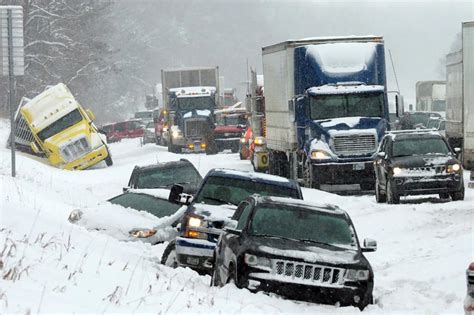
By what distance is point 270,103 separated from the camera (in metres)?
34.1

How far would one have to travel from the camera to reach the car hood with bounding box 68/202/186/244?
15.6 metres

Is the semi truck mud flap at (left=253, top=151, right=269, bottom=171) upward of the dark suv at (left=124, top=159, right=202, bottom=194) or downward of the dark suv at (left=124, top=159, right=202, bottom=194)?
downward

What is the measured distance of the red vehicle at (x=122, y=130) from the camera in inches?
3027

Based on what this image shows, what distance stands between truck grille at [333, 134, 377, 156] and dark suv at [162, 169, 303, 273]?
42.5ft

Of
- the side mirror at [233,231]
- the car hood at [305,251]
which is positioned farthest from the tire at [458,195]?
the side mirror at [233,231]

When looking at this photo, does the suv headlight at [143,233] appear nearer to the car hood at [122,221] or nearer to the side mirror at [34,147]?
the car hood at [122,221]

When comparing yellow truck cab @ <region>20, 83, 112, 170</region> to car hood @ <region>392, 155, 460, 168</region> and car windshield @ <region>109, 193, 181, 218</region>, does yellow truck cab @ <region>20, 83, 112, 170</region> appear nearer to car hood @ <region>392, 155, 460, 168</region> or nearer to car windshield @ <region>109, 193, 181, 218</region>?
car hood @ <region>392, 155, 460, 168</region>

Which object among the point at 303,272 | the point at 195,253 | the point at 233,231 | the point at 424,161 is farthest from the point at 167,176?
the point at 303,272

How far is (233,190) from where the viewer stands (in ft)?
51.2

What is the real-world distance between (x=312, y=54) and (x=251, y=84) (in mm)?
9945

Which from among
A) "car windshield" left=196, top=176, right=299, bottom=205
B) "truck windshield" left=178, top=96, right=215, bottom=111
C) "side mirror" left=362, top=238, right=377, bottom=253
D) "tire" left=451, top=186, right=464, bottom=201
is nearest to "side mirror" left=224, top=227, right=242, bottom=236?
"side mirror" left=362, top=238, right=377, bottom=253

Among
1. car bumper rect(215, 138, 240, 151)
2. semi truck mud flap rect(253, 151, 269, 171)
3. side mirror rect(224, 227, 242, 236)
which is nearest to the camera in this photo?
side mirror rect(224, 227, 242, 236)

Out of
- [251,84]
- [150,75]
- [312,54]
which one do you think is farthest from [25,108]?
[150,75]

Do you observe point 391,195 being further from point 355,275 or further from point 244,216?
point 355,275
